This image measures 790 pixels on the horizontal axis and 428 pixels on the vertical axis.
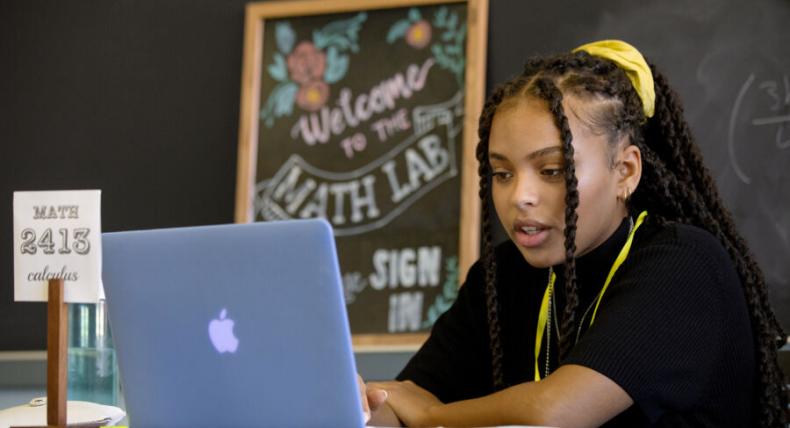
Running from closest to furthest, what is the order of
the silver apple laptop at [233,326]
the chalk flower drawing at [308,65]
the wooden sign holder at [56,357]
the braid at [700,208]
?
the silver apple laptop at [233,326] → the wooden sign holder at [56,357] → the braid at [700,208] → the chalk flower drawing at [308,65]

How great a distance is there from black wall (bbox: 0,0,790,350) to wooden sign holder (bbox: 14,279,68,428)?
1.82m

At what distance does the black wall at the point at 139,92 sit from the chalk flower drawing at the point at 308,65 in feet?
0.48

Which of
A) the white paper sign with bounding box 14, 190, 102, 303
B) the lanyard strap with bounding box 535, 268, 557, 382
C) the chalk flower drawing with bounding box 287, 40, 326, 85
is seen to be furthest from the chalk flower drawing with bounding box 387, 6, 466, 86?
the white paper sign with bounding box 14, 190, 102, 303

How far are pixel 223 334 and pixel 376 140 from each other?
6.31 feet

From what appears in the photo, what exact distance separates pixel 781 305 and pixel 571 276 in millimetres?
1251

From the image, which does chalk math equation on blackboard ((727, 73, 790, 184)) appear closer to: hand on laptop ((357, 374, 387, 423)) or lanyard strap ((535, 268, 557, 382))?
lanyard strap ((535, 268, 557, 382))

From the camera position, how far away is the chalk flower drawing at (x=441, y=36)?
3.04 metres

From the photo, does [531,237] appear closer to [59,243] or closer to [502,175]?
[502,175]

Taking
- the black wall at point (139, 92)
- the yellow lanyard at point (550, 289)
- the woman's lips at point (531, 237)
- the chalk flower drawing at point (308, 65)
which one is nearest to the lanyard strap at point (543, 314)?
the yellow lanyard at point (550, 289)

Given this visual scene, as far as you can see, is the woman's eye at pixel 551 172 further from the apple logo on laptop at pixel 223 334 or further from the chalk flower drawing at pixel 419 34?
the chalk flower drawing at pixel 419 34

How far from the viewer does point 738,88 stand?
9.19 feet

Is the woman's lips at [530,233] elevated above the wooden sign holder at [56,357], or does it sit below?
above

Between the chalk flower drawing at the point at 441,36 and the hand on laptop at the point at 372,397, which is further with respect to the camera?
the chalk flower drawing at the point at 441,36

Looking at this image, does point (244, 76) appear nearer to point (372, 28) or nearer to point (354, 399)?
Answer: point (372, 28)
